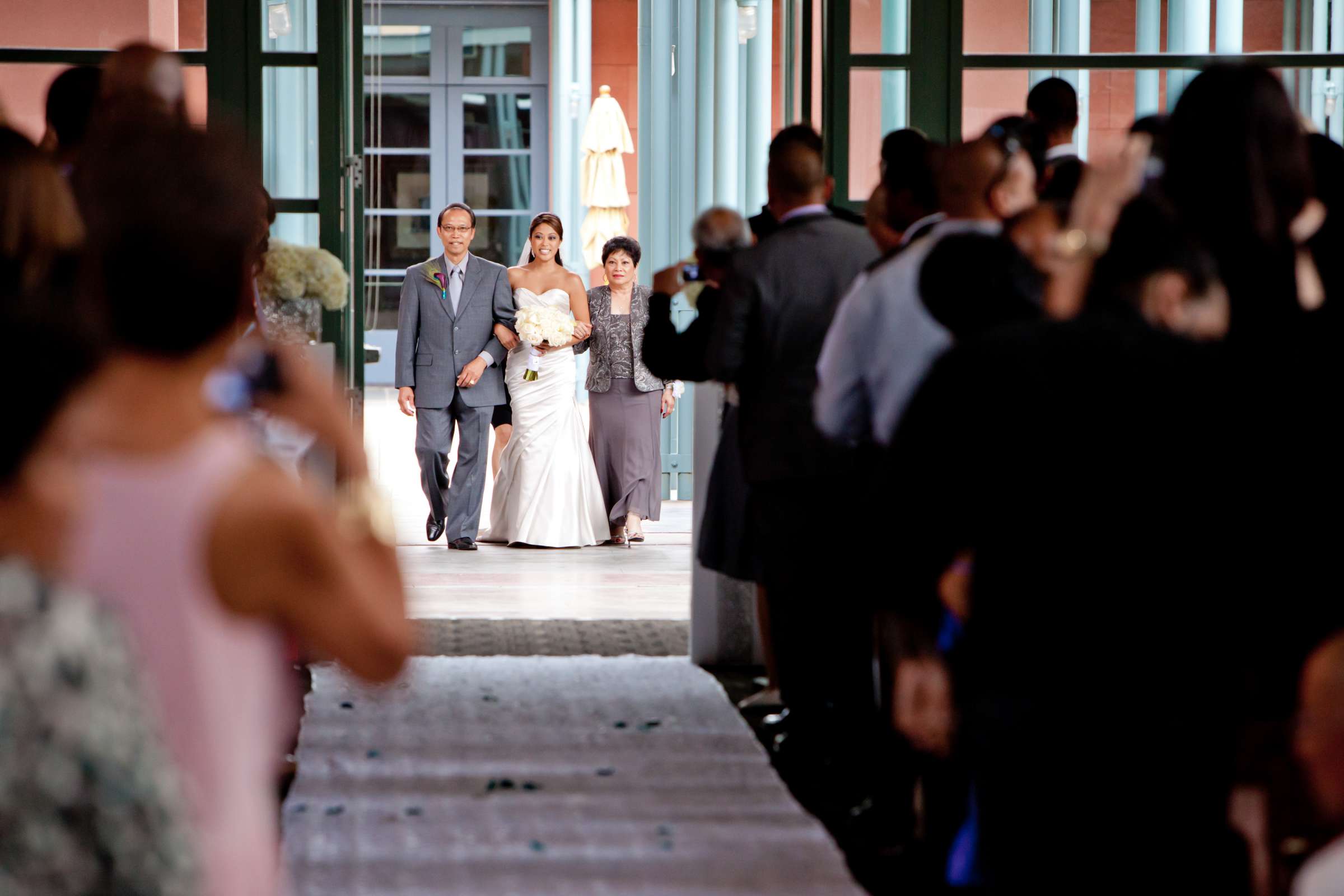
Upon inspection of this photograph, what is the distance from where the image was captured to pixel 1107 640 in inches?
77.6

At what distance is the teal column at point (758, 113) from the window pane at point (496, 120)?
34.1 ft

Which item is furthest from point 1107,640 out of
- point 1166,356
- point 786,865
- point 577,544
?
point 577,544

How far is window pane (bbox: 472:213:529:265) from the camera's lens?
21656 mm

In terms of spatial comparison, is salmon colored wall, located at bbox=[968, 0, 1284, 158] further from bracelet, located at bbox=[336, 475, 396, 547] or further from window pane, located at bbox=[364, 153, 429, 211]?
window pane, located at bbox=[364, 153, 429, 211]

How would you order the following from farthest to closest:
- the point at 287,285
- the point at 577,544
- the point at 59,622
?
the point at 577,544 → the point at 287,285 → the point at 59,622

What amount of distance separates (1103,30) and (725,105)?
16.9 ft

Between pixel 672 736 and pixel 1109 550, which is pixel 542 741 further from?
pixel 1109 550

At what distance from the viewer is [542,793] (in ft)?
13.7

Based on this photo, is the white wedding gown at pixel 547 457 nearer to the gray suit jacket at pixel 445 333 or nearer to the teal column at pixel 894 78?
the gray suit jacket at pixel 445 333

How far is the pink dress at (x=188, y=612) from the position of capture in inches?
54.1

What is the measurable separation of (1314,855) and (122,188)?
1513 mm

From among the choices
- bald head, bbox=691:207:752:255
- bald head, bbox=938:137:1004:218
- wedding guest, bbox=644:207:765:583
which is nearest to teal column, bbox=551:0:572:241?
wedding guest, bbox=644:207:765:583

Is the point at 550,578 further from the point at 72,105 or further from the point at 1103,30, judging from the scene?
the point at 72,105

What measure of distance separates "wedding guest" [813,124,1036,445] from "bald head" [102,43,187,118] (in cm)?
150
